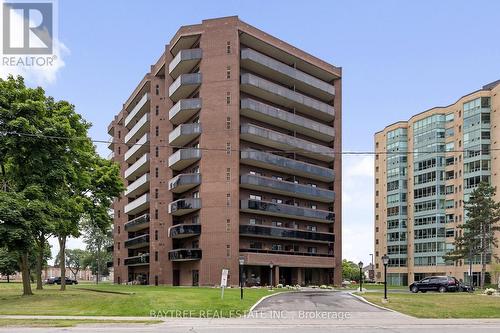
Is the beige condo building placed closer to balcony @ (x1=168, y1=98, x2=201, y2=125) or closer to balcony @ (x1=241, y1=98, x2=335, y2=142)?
balcony @ (x1=241, y1=98, x2=335, y2=142)

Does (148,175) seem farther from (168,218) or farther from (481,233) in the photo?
(481,233)

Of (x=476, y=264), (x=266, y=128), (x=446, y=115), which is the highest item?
(x=446, y=115)

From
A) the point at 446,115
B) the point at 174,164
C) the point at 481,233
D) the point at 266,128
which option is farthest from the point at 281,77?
the point at 446,115

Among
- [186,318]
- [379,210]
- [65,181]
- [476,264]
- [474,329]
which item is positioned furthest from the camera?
[379,210]

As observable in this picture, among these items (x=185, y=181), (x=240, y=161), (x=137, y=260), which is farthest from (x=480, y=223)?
(x=137, y=260)

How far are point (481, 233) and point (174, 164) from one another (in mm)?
47816

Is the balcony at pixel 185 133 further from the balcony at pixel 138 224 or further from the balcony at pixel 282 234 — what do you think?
the balcony at pixel 138 224

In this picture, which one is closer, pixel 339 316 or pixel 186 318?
pixel 186 318

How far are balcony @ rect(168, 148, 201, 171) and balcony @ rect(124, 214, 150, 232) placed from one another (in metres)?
14.4

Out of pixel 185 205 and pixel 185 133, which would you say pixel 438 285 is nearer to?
pixel 185 205

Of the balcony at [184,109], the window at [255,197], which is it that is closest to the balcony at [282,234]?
the window at [255,197]

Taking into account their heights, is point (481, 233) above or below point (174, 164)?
below

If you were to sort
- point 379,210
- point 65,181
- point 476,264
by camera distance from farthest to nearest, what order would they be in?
point 379,210 < point 476,264 < point 65,181

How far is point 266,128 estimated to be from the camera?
76.0 m
